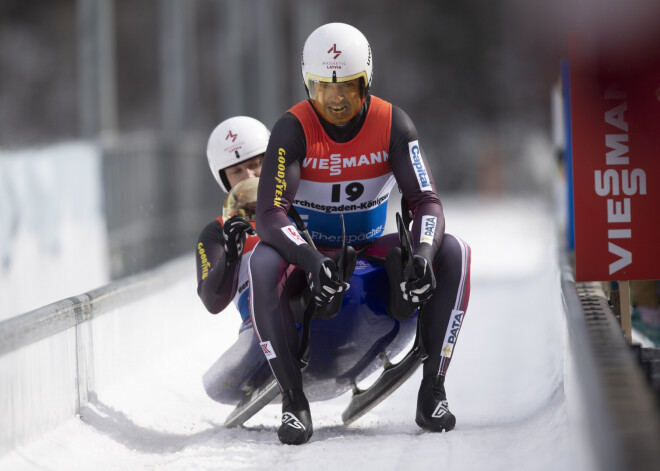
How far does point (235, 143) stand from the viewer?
15.0ft

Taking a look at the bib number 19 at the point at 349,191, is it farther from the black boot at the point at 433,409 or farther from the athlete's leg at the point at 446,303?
the black boot at the point at 433,409

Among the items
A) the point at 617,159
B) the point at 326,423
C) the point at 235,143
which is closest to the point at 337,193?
the point at 235,143

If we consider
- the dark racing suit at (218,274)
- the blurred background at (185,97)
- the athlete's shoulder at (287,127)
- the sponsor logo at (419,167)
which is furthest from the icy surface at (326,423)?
the blurred background at (185,97)

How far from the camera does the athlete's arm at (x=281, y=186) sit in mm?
3639

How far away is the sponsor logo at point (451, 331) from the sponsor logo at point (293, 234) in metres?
0.64

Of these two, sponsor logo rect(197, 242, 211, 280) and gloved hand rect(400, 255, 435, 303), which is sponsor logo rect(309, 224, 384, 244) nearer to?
sponsor logo rect(197, 242, 211, 280)

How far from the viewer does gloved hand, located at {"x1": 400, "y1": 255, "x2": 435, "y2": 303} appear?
347 centimetres

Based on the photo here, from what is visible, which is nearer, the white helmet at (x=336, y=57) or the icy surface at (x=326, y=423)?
the icy surface at (x=326, y=423)

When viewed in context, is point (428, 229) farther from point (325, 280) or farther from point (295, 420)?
point (295, 420)

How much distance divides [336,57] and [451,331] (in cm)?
111

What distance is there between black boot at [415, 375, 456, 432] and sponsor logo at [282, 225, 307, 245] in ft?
2.36

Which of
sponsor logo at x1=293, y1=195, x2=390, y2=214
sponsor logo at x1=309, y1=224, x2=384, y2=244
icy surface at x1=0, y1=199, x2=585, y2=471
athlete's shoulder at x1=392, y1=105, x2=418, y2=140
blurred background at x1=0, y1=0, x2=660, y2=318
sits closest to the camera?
icy surface at x1=0, y1=199, x2=585, y2=471

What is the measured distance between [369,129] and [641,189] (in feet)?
3.64

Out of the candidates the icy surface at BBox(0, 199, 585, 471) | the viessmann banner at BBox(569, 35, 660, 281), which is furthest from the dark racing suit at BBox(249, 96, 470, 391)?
the viessmann banner at BBox(569, 35, 660, 281)
